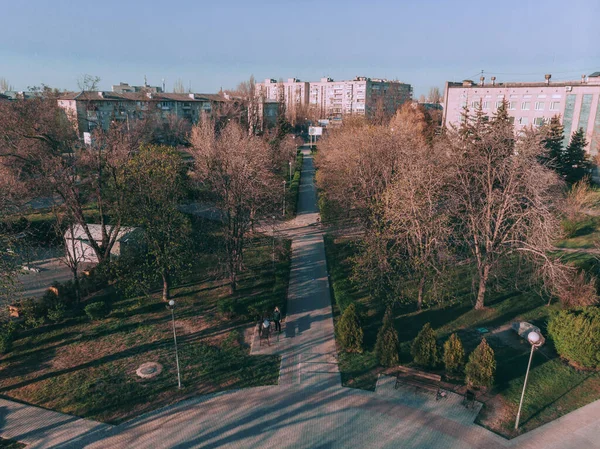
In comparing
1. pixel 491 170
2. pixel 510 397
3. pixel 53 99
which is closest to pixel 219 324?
pixel 510 397

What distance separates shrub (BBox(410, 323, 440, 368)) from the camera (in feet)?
42.3

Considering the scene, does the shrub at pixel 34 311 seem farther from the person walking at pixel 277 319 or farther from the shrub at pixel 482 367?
the shrub at pixel 482 367

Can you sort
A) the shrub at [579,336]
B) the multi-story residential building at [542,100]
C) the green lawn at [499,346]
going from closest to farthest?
the green lawn at [499,346] → the shrub at [579,336] → the multi-story residential building at [542,100]

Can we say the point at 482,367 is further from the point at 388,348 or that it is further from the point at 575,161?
the point at 575,161

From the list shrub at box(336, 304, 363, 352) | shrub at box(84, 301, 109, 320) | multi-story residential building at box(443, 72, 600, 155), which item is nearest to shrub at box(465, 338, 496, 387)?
shrub at box(336, 304, 363, 352)

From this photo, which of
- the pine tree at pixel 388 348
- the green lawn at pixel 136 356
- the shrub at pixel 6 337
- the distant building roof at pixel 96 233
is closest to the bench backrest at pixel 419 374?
the pine tree at pixel 388 348

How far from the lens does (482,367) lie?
11922 millimetres

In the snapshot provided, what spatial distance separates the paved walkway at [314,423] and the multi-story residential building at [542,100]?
36.1 meters

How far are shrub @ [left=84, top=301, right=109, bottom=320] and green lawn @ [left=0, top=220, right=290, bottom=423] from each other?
8.8 inches

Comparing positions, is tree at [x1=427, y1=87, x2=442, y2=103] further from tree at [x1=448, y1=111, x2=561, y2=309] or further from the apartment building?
tree at [x1=448, y1=111, x2=561, y2=309]

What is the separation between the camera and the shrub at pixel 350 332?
546 inches

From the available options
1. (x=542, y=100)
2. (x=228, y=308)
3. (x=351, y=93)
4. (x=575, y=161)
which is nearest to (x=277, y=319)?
(x=228, y=308)

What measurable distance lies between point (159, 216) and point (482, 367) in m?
12.6

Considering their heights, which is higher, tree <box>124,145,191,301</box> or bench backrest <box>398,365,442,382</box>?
tree <box>124,145,191,301</box>
